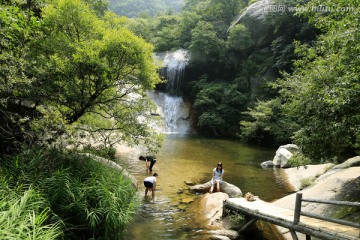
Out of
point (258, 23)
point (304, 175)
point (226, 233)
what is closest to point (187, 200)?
point (226, 233)

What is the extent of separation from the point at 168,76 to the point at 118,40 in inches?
1060

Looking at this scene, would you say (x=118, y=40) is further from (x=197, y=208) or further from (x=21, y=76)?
(x=197, y=208)

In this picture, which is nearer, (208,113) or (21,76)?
(21,76)

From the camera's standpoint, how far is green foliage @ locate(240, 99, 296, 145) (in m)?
23.0

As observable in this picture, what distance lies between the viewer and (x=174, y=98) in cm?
3425

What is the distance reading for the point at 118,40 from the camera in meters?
7.60

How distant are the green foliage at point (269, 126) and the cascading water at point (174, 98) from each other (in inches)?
349

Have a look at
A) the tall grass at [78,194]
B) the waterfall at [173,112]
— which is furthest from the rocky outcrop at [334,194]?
the waterfall at [173,112]

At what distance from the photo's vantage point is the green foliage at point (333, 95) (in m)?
6.18

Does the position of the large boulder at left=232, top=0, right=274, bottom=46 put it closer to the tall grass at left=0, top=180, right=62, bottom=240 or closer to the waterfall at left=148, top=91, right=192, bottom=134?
the waterfall at left=148, top=91, right=192, bottom=134

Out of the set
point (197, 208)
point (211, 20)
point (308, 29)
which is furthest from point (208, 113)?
point (197, 208)

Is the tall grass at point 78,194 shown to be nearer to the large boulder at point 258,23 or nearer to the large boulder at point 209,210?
the large boulder at point 209,210

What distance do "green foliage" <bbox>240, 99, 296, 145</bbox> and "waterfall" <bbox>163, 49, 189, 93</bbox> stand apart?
41.2 feet

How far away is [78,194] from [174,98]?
28.3 meters
